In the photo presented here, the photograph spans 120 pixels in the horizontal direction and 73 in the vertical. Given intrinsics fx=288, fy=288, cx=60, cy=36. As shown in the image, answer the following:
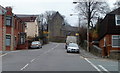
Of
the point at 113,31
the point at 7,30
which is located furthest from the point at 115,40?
the point at 7,30

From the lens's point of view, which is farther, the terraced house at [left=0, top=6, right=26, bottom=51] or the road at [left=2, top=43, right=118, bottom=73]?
the terraced house at [left=0, top=6, right=26, bottom=51]

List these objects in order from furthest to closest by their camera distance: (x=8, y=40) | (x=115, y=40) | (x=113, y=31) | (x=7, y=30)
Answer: (x=8, y=40), (x=7, y=30), (x=115, y=40), (x=113, y=31)

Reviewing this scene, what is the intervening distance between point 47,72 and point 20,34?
46460 millimetres

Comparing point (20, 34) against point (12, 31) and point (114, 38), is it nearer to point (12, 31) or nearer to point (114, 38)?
point (12, 31)

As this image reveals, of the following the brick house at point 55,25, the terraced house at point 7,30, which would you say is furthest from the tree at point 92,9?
the brick house at point 55,25

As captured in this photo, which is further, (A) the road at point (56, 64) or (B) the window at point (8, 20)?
(B) the window at point (8, 20)

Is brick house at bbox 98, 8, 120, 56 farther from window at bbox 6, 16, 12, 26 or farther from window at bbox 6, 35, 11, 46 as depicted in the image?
window at bbox 6, 16, 12, 26

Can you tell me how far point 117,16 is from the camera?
38.6 meters

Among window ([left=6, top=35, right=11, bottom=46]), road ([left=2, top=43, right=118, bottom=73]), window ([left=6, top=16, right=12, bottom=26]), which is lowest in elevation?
road ([left=2, top=43, right=118, bottom=73])

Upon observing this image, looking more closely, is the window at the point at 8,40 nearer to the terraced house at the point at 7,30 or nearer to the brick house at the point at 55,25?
the terraced house at the point at 7,30

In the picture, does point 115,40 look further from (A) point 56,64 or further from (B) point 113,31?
(A) point 56,64

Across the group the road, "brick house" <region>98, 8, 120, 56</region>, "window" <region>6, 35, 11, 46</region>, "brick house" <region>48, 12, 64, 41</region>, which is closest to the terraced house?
"window" <region>6, 35, 11, 46</region>

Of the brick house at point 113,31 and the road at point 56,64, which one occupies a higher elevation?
the brick house at point 113,31

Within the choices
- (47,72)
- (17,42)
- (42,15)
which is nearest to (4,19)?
(17,42)
